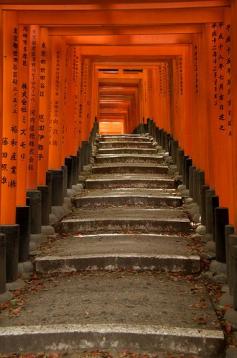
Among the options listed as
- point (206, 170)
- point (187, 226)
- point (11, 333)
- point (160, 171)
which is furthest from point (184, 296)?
point (160, 171)

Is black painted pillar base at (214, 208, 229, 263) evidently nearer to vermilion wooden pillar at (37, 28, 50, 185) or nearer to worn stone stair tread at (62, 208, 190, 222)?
worn stone stair tread at (62, 208, 190, 222)

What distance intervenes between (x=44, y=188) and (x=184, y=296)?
3241mm

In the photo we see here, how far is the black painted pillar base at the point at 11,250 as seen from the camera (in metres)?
5.22

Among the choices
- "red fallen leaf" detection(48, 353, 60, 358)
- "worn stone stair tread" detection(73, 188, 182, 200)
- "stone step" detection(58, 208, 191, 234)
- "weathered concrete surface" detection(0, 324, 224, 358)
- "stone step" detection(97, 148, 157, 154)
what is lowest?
"red fallen leaf" detection(48, 353, 60, 358)

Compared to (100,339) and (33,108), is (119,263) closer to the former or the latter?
(100,339)

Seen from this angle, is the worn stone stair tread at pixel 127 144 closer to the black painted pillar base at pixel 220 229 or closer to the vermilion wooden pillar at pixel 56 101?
the vermilion wooden pillar at pixel 56 101

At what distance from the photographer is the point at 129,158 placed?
11688mm

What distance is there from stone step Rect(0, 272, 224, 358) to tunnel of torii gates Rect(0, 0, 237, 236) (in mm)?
1094

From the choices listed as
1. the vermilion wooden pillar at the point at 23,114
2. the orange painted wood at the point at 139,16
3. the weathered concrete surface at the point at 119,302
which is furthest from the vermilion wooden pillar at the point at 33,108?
the weathered concrete surface at the point at 119,302

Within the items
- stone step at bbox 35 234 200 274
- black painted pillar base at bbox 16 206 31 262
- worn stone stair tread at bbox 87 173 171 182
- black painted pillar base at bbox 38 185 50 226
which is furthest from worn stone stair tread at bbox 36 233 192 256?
worn stone stair tread at bbox 87 173 171 182

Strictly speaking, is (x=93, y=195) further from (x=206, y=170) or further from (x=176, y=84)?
(x=176, y=84)

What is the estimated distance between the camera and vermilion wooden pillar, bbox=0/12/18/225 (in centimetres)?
554

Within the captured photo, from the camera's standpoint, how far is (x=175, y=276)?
5.44 m

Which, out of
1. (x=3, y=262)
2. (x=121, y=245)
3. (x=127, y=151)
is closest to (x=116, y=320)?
(x=3, y=262)
